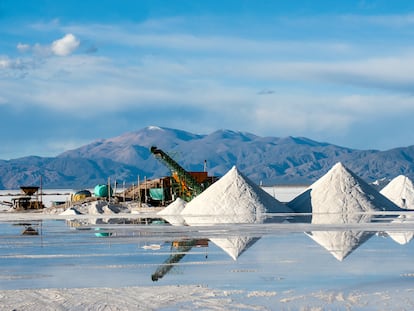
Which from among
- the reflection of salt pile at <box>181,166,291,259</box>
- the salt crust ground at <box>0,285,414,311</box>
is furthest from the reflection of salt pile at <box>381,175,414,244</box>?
the salt crust ground at <box>0,285,414,311</box>

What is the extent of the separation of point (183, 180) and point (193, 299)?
3815 cm

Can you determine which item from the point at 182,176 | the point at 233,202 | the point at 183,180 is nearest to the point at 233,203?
the point at 233,202

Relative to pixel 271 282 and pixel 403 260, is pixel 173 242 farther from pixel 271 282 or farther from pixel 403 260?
pixel 271 282

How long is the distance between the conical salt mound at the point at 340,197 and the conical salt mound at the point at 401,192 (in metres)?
8.26

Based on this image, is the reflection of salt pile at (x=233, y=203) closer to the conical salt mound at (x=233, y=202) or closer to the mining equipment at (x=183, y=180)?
the conical salt mound at (x=233, y=202)

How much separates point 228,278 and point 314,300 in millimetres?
2532

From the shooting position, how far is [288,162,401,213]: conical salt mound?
37.3 metres

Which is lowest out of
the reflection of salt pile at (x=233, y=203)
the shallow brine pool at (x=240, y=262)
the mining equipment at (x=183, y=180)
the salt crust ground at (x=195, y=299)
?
the salt crust ground at (x=195, y=299)

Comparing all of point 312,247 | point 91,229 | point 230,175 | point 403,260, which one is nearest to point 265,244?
point 312,247

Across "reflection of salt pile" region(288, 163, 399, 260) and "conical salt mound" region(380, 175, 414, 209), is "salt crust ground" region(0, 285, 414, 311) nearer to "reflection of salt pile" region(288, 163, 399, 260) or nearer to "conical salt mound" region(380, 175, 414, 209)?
"reflection of salt pile" region(288, 163, 399, 260)

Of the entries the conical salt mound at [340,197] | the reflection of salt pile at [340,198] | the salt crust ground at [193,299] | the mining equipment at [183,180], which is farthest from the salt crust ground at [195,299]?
the mining equipment at [183,180]

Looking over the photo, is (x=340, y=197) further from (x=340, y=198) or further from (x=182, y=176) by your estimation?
(x=182, y=176)

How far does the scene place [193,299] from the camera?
10688mm

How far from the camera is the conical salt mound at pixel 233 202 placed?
35219mm
